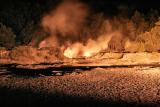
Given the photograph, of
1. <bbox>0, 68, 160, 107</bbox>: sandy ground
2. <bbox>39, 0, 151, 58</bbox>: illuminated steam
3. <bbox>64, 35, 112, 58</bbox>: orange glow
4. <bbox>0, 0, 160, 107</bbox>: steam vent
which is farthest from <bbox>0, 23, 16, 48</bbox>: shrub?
<bbox>0, 68, 160, 107</bbox>: sandy ground

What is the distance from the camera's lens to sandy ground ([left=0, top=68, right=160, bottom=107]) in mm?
15455

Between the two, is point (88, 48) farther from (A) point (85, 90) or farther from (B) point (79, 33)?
(A) point (85, 90)

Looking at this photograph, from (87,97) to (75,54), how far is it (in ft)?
70.9

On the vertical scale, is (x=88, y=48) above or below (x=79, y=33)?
below

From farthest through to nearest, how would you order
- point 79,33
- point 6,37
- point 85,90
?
point 79,33, point 6,37, point 85,90

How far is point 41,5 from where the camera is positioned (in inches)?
1800

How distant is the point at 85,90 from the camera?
1853 centimetres

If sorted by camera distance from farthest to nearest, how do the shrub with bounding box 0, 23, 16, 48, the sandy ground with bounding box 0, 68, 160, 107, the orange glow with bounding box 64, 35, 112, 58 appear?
the shrub with bounding box 0, 23, 16, 48 → the orange glow with bounding box 64, 35, 112, 58 → the sandy ground with bounding box 0, 68, 160, 107

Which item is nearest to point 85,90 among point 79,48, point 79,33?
point 79,48

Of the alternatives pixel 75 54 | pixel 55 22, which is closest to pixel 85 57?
pixel 75 54

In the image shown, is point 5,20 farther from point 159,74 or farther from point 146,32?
point 159,74

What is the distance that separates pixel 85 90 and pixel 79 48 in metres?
21.2

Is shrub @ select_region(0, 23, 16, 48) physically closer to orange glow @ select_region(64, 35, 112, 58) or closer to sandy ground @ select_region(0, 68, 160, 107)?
orange glow @ select_region(64, 35, 112, 58)

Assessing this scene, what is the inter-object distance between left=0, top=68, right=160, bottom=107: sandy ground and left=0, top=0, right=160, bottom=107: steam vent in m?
0.05
